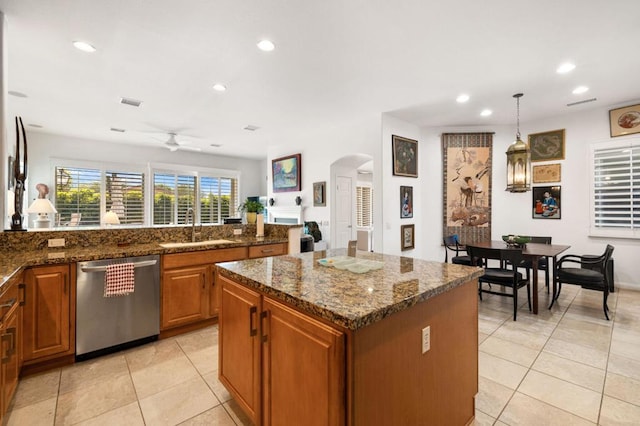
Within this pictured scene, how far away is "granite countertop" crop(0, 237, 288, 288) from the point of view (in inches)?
81.4

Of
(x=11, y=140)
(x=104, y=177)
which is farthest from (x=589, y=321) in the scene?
(x=11, y=140)

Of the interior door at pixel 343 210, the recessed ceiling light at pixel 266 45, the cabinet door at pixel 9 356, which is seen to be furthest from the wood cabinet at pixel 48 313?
the interior door at pixel 343 210

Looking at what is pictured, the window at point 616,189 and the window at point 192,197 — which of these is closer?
the window at point 616,189

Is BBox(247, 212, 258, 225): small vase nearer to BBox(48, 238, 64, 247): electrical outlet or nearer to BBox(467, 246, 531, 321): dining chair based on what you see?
BBox(48, 238, 64, 247): electrical outlet

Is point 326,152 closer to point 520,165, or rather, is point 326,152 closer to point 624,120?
point 520,165

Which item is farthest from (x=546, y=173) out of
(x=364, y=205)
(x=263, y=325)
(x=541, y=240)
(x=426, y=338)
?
(x=263, y=325)

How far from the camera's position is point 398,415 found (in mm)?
1229

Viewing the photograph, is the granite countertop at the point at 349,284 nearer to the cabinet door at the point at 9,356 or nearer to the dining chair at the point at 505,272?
the cabinet door at the point at 9,356

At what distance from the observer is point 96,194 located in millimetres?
6816

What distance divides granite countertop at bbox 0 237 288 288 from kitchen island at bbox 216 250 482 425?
1.22 meters

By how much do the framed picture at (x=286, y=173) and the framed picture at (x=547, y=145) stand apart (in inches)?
175

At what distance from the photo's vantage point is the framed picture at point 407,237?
533cm

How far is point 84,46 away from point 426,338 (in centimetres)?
380

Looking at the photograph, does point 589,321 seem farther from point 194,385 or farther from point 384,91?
point 194,385
